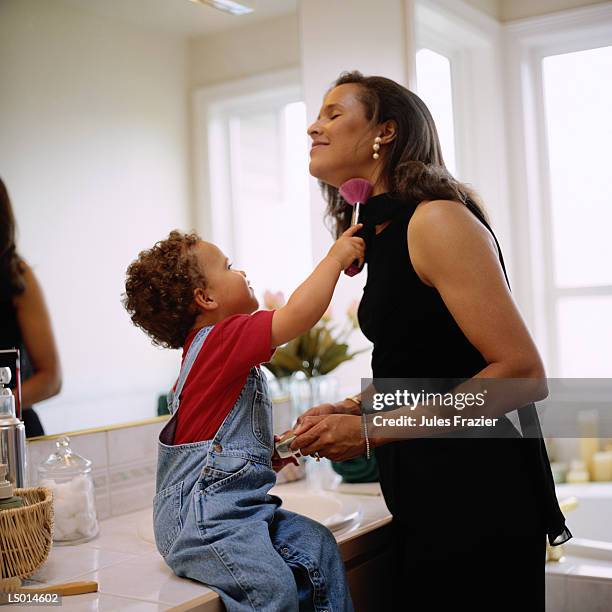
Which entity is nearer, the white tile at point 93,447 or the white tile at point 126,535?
the white tile at point 126,535

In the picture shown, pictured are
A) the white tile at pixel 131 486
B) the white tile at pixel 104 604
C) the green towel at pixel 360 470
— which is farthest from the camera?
the green towel at pixel 360 470

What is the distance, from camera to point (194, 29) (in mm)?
1855

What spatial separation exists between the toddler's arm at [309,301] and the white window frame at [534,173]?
1591mm

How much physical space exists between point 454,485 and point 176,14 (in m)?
1.23

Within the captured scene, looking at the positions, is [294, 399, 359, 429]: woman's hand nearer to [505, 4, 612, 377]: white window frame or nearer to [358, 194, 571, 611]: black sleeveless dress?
[358, 194, 571, 611]: black sleeveless dress

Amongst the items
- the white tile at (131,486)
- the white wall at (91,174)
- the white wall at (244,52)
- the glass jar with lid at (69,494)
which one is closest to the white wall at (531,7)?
the white wall at (244,52)

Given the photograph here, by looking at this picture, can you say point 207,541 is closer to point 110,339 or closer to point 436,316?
point 436,316

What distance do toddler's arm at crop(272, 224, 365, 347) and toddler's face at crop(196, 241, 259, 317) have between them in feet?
0.36

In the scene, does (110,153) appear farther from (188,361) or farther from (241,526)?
(241,526)

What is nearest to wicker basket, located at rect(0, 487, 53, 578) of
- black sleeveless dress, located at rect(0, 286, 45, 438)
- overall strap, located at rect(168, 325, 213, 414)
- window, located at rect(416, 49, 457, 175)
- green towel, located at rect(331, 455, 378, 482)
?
overall strap, located at rect(168, 325, 213, 414)

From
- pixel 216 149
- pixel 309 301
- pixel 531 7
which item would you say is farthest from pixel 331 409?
pixel 531 7

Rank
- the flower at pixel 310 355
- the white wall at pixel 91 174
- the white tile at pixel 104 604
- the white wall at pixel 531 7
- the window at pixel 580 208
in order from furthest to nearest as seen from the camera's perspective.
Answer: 1. the window at pixel 580 208
2. the white wall at pixel 531 7
3. the flower at pixel 310 355
4. the white wall at pixel 91 174
5. the white tile at pixel 104 604

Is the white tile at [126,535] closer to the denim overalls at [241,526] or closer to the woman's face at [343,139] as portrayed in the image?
the denim overalls at [241,526]

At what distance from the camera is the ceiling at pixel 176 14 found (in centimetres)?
168
